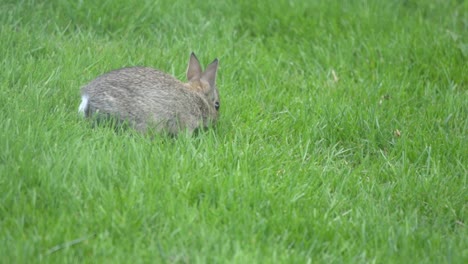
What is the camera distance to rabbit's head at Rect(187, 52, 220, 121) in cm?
680

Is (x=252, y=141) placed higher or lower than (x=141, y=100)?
lower

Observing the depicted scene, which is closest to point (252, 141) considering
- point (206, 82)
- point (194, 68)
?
point (206, 82)

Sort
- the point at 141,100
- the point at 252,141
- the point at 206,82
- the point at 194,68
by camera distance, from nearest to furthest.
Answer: the point at 141,100, the point at 252,141, the point at 206,82, the point at 194,68

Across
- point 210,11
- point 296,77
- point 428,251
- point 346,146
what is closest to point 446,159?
point 346,146

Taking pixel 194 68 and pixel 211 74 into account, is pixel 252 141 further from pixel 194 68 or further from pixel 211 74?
pixel 194 68

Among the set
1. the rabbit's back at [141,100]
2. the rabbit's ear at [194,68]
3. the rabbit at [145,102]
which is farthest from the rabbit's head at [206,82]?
the rabbit's back at [141,100]

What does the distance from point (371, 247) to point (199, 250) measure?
3.69 feet

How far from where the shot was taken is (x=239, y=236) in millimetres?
4742

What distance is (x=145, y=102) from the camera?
6.20m

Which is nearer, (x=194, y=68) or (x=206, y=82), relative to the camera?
(x=206, y=82)

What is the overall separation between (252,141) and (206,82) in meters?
0.87

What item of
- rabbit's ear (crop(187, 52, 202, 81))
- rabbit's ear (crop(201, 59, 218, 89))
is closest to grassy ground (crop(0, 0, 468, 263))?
rabbit's ear (crop(201, 59, 218, 89))

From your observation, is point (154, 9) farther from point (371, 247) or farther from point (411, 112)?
point (371, 247)

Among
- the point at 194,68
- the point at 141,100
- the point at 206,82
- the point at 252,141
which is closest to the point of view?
the point at 141,100
